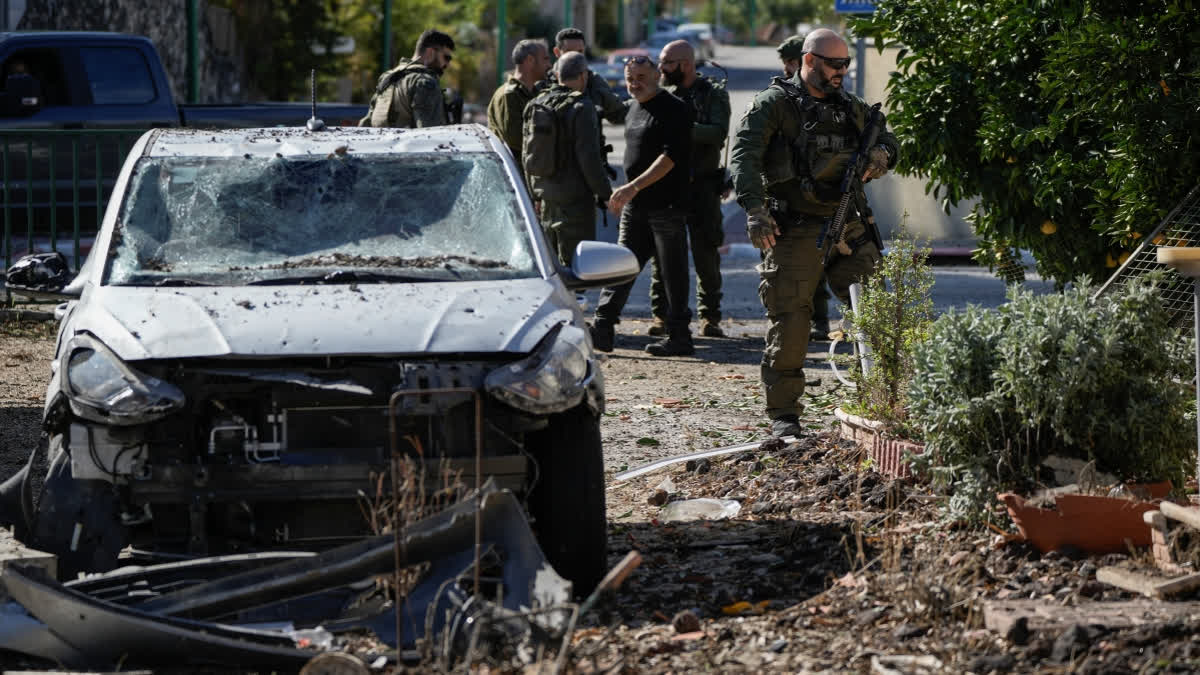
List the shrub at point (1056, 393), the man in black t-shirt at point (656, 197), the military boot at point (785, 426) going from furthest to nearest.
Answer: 1. the man in black t-shirt at point (656, 197)
2. the military boot at point (785, 426)
3. the shrub at point (1056, 393)

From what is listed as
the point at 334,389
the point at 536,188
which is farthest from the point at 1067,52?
the point at 536,188

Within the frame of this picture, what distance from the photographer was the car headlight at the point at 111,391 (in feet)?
16.1

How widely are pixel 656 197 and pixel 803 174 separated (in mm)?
3314

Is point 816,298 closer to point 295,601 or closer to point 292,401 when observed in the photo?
point 292,401

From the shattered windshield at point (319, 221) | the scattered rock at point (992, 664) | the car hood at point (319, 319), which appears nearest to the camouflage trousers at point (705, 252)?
the shattered windshield at point (319, 221)

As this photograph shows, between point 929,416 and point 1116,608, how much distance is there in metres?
1.20

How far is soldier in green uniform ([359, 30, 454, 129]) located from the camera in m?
11.6

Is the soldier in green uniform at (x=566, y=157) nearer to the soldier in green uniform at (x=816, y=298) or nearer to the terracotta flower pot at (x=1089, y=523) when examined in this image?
the soldier in green uniform at (x=816, y=298)

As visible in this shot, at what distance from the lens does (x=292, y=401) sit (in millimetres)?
5039

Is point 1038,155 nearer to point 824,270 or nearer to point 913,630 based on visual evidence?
point 824,270

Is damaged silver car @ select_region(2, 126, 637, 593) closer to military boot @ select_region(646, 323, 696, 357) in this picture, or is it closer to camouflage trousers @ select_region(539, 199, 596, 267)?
camouflage trousers @ select_region(539, 199, 596, 267)

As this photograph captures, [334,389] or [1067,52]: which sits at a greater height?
[1067,52]

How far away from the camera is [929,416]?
575 cm

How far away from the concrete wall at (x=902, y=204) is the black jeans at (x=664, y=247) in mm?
5627
